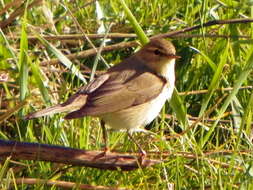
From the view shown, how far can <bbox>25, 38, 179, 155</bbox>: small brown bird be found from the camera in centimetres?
449

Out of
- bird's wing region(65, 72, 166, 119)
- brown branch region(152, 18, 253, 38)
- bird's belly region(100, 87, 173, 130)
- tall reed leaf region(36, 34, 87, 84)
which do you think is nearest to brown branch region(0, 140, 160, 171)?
bird's wing region(65, 72, 166, 119)

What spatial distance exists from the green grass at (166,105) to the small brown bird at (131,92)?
130 millimetres

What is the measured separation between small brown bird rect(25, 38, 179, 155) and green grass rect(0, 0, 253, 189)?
130 mm

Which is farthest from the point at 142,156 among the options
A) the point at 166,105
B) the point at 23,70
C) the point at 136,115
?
the point at 166,105

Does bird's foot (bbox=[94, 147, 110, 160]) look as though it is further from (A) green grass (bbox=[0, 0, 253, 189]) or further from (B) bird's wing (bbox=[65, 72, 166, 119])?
(B) bird's wing (bbox=[65, 72, 166, 119])

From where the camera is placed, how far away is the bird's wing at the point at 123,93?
447 centimetres

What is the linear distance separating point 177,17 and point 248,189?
7.98 ft

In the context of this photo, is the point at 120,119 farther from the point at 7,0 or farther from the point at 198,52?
the point at 7,0

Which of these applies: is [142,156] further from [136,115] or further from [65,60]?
[65,60]

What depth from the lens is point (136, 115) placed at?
4.71 meters

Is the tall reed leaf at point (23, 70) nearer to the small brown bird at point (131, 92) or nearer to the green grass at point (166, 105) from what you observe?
the green grass at point (166, 105)

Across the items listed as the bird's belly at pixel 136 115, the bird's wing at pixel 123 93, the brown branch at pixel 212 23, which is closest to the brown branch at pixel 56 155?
the bird's wing at pixel 123 93

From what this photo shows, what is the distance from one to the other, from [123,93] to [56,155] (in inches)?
28.3

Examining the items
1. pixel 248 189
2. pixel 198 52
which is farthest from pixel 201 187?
pixel 198 52
